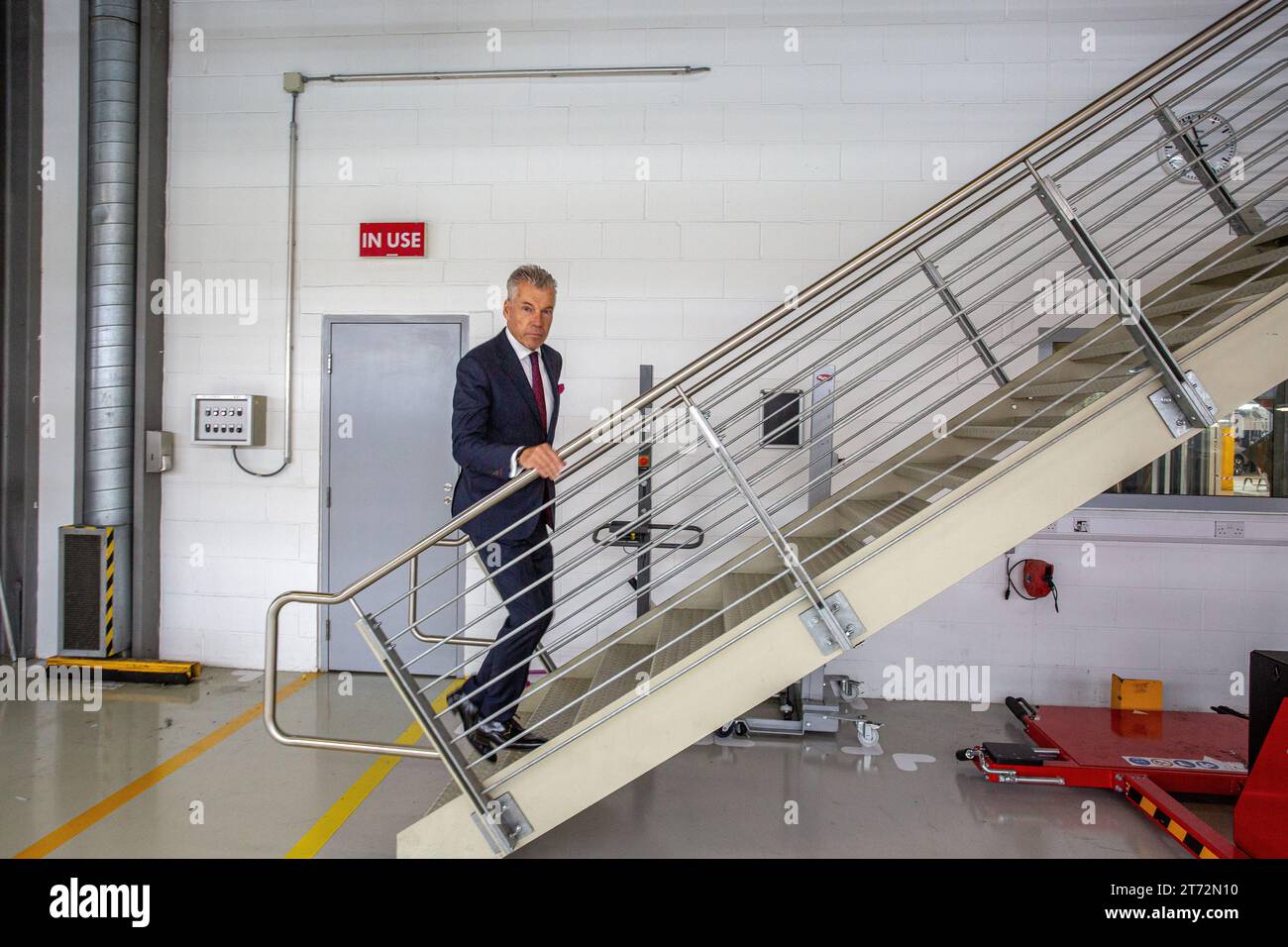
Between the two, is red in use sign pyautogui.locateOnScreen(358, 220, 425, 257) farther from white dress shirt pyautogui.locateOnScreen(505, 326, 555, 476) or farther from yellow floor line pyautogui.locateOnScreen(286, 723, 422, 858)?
yellow floor line pyautogui.locateOnScreen(286, 723, 422, 858)

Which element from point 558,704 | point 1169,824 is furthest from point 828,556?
point 1169,824

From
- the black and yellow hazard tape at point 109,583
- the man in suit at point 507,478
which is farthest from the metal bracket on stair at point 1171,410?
the black and yellow hazard tape at point 109,583

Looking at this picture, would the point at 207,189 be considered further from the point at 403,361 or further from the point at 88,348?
the point at 403,361

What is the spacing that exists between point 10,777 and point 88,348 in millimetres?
2843

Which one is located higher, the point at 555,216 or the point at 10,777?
the point at 555,216

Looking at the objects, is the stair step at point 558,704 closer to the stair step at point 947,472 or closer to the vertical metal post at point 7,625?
the stair step at point 947,472

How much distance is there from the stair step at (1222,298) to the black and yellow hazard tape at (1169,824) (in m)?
1.96

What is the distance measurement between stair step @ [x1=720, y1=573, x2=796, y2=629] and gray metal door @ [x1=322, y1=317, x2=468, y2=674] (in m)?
2.31

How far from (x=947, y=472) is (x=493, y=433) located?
160 cm

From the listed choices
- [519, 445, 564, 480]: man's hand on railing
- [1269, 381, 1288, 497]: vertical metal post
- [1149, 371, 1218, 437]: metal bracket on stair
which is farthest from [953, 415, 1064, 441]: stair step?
[1269, 381, 1288, 497]: vertical metal post

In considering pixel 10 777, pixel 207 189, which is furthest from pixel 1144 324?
pixel 207 189

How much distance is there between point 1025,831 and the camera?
3.30 m
